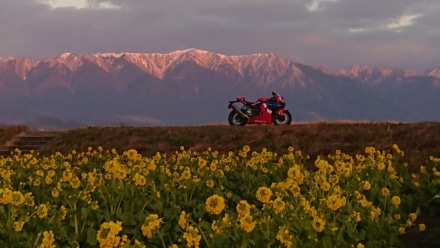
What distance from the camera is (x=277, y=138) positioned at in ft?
83.1

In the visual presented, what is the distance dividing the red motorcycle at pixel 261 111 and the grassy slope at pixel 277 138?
2.35 meters

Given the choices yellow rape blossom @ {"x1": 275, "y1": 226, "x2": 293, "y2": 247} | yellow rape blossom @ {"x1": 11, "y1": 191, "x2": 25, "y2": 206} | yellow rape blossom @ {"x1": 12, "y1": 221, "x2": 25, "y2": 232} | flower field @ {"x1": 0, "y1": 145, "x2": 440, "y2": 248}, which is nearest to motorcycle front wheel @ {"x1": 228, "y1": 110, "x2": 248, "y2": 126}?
flower field @ {"x1": 0, "y1": 145, "x2": 440, "y2": 248}

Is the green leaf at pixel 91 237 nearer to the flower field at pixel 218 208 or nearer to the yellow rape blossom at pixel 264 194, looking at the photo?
the flower field at pixel 218 208

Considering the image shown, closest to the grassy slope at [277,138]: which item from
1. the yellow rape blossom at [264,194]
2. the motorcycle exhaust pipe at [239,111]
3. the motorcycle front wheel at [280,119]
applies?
the motorcycle exhaust pipe at [239,111]

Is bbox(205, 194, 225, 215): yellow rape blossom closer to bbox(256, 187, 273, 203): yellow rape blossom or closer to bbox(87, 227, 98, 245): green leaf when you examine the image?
bbox(256, 187, 273, 203): yellow rape blossom

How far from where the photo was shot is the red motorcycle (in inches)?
1181

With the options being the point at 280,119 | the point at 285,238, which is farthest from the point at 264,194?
the point at 280,119

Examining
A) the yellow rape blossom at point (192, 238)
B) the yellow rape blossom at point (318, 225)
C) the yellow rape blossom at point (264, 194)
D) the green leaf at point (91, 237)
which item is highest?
the yellow rape blossom at point (264, 194)

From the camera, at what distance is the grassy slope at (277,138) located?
22703 mm

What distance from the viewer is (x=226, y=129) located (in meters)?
27.5

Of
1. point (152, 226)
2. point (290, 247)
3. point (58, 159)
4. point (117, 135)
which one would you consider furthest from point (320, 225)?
point (117, 135)

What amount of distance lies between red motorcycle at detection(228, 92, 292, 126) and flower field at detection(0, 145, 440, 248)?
14.4 m

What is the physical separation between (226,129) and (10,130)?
47.9ft

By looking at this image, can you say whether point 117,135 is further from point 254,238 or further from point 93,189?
point 254,238
